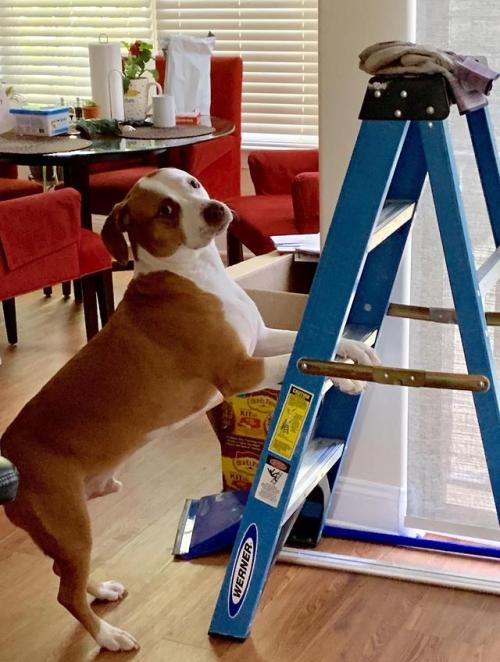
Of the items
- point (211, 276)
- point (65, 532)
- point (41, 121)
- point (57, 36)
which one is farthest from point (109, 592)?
point (57, 36)

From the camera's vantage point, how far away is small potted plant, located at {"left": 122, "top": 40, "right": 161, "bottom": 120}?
4.37m

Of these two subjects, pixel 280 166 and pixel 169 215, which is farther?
pixel 280 166

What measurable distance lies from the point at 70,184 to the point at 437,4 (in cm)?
227

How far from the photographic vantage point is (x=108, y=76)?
4.31 m

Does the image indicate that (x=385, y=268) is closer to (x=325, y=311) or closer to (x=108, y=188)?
(x=325, y=311)

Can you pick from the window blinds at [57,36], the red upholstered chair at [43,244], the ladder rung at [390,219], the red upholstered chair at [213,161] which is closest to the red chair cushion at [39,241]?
the red upholstered chair at [43,244]

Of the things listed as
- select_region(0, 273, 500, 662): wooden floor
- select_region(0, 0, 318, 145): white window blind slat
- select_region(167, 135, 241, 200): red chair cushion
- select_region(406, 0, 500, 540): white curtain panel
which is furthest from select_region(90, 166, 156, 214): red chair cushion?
select_region(406, 0, 500, 540): white curtain panel

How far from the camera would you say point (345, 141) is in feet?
7.43

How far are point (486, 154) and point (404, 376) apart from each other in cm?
50

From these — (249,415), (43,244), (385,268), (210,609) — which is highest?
(385,268)

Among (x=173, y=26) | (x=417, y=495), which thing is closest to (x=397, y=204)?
(x=417, y=495)

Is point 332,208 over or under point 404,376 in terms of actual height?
over

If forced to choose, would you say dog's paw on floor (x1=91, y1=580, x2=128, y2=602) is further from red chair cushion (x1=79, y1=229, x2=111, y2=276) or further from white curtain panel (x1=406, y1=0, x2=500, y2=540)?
red chair cushion (x1=79, y1=229, x2=111, y2=276)

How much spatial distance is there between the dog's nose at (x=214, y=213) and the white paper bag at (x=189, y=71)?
2.73 metres
